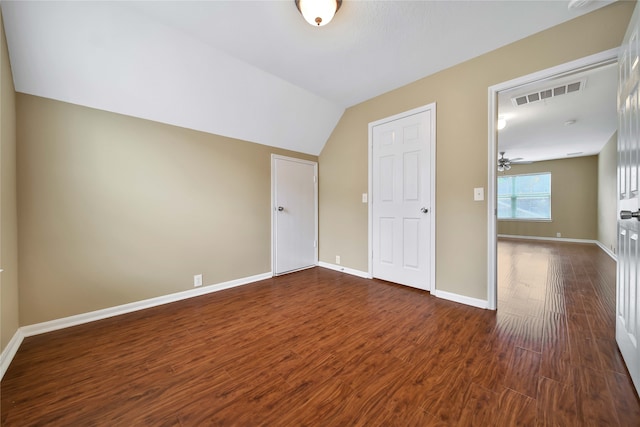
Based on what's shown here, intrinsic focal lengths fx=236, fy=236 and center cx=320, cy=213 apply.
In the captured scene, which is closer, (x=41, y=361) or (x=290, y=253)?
(x=41, y=361)

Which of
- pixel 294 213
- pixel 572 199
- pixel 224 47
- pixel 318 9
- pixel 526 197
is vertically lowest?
pixel 294 213

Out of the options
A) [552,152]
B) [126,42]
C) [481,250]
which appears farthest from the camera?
[552,152]

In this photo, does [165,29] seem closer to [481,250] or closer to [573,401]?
[481,250]

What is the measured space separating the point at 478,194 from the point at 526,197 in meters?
7.40

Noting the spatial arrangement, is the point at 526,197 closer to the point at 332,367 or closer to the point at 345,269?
the point at 345,269

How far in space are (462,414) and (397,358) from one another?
480 mm

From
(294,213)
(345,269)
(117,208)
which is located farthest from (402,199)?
(117,208)

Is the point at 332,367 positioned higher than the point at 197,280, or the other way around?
the point at 197,280

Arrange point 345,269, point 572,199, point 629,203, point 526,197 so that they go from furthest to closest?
point 526,197
point 572,199
point 345,269
point 629,203

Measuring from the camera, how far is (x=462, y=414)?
1.17 metres

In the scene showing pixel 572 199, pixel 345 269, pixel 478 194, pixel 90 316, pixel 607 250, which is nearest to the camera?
pixel 90 316

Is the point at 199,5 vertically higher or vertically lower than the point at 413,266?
higher

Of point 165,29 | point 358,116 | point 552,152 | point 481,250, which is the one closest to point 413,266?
point 481,250

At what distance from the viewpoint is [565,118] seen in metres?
4.03
